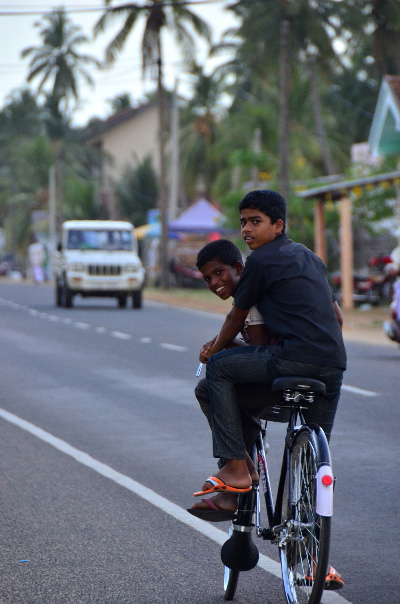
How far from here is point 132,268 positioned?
29.4 meters

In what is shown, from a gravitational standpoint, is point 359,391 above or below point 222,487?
below

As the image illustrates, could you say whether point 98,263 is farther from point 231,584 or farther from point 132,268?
point 231,584

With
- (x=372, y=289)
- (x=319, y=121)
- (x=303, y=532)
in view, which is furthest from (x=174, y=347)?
(x=319, y=121)

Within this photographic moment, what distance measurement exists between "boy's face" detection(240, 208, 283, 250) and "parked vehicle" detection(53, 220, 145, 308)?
79.4 ft

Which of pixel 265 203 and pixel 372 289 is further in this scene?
pixel 372 289

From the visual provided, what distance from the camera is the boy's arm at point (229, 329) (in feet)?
16.0

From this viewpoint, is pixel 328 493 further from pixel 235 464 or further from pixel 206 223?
pixel 206 223

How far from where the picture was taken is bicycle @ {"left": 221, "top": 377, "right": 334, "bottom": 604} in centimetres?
432

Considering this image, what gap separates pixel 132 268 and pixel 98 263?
0.90 meters

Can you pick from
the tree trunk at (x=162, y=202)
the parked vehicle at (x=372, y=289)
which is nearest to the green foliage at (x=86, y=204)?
the tree trunk at (x=162, y=202)

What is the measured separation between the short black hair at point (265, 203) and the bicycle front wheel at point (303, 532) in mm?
943

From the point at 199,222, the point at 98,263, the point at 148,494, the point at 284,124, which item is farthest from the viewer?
the point at 199,222

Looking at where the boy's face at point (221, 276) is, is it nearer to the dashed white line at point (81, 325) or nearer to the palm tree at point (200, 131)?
the dashed white line at point (81, 325)

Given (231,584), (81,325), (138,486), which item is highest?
(231,584)
